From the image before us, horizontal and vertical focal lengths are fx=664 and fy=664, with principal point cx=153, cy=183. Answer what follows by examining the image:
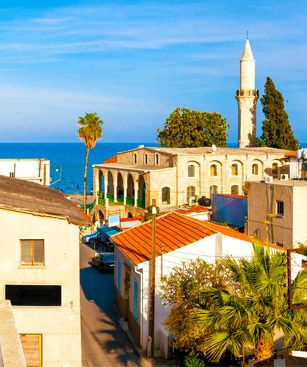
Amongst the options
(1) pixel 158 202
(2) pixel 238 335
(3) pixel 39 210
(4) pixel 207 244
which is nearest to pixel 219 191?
(1) pixel 158 202

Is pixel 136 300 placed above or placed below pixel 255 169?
below

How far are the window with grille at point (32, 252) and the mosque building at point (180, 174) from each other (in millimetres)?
44432

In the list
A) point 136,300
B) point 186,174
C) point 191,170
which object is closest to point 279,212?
point 136,300

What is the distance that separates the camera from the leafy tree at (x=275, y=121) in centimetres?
8431

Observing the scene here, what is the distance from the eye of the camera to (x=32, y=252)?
22.3 meters

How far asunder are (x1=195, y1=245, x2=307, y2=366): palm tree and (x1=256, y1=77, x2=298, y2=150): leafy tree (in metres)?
68.0

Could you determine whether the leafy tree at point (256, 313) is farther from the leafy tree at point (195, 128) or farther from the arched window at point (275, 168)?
the leafy tree at point (195, 128)

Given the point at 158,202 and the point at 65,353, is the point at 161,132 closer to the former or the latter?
the point at 158,202

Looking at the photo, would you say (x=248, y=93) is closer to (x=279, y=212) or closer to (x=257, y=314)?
(x=279, y=212)

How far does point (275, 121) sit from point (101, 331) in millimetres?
59858

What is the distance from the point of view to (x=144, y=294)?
2688 cm

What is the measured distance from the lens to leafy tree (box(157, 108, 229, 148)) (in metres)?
92.1

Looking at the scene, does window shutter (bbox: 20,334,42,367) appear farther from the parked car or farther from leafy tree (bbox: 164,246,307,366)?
the parked car

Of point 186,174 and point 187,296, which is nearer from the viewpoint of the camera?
point 187,296
